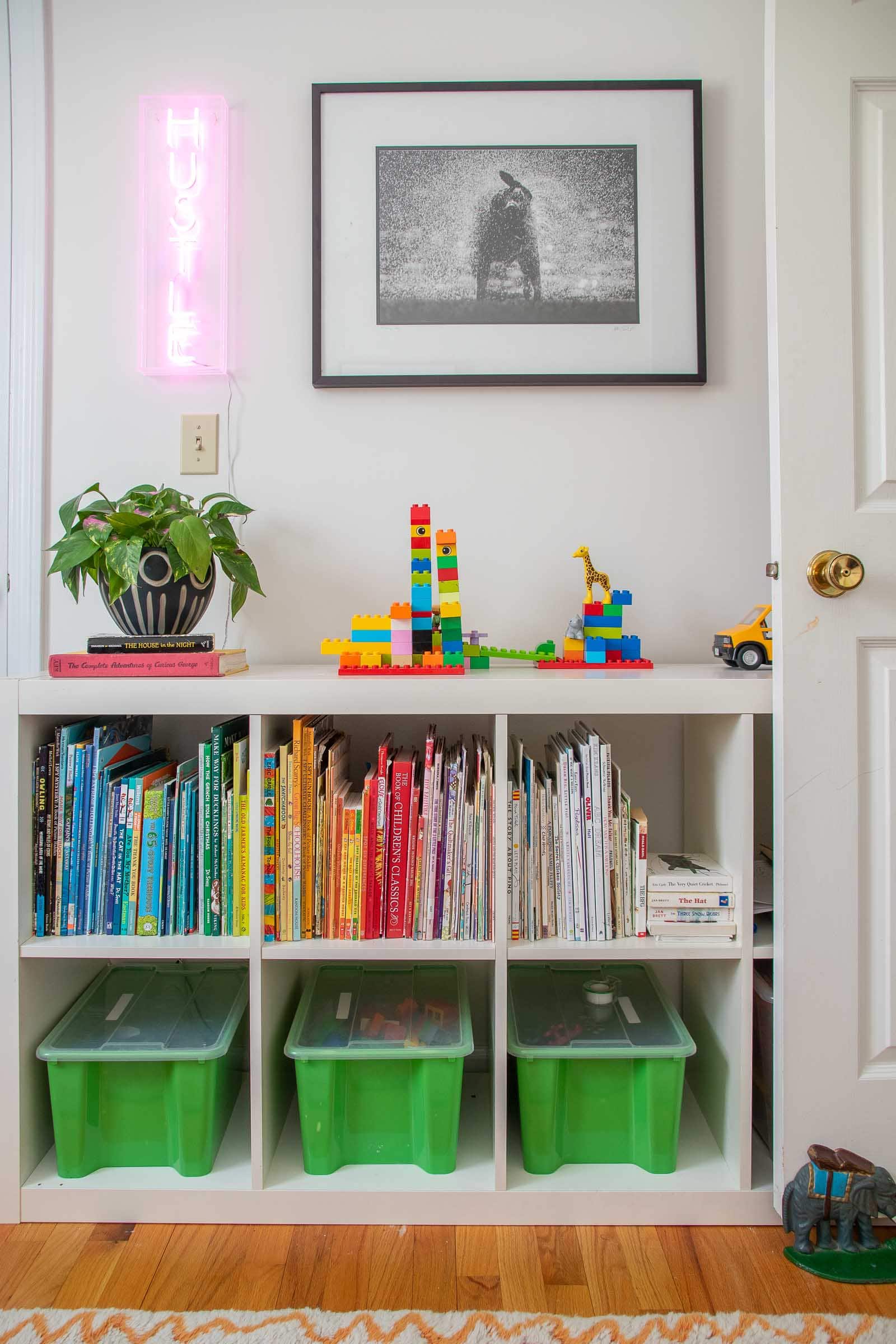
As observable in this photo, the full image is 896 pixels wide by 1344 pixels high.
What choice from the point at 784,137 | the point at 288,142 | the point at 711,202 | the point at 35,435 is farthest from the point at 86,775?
the point at 711,202

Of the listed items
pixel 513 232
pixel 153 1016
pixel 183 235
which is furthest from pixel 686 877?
pixel 183 235

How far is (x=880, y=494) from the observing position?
118 cm

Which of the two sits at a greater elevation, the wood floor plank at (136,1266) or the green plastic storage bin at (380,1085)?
the green plastic storage bin at (380,1085)

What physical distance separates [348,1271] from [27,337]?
167 centimetres

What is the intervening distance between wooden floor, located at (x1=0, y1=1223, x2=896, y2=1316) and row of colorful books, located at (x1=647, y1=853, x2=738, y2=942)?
1.40 feet

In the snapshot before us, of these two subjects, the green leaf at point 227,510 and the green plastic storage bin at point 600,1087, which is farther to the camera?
the green leaf at point 227,510

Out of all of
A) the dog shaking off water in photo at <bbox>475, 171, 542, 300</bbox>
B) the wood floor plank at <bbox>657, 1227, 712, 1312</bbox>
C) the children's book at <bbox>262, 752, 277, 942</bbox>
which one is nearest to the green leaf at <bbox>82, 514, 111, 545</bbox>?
the children's book at <bbox>262, 752, 277, 942</bbox>

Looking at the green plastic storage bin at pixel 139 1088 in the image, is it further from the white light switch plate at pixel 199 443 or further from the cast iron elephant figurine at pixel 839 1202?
the white light switch plate at pixel 199 443

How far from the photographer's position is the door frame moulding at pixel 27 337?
153 cm

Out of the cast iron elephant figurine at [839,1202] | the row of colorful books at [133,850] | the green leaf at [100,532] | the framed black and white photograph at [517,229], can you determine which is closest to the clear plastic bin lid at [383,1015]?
the row of colorful books at [133,850]

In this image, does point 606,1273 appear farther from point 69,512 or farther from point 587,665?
point 69,512

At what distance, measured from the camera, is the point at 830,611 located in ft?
3.83

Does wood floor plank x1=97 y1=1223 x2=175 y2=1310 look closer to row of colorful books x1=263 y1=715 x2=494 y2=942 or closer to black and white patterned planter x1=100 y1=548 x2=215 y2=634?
row of colorful books x1=263 y1=715 x2=494 y2=942

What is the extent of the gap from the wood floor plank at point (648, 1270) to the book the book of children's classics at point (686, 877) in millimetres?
488
